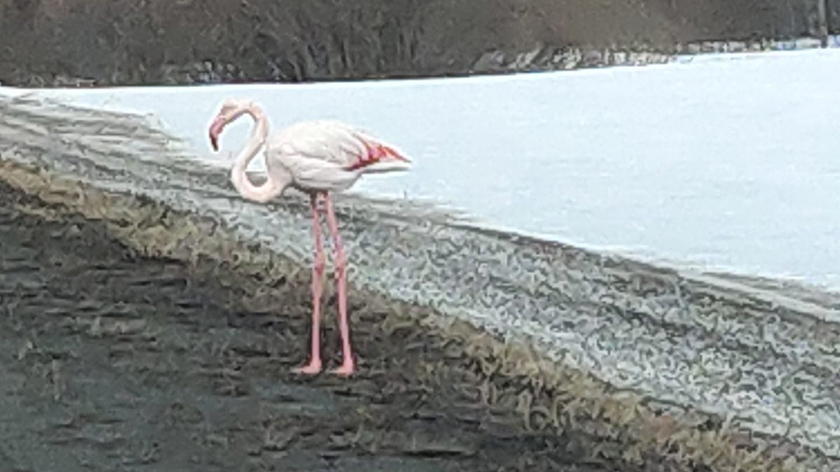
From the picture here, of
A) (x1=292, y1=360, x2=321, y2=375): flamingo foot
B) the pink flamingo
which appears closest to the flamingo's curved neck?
the pink flamingo

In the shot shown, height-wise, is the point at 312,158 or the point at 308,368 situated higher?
the point at 312,158

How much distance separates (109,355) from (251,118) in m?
0.23

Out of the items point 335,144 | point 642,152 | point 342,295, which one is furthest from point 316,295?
point 642,152

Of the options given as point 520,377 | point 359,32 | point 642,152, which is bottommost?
point 520,377

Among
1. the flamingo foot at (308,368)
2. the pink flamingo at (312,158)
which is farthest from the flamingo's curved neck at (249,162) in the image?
the flamingo foot at (308,368)

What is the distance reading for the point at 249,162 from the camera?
1032 millimetres

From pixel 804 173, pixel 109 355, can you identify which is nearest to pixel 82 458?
pixel 109 355

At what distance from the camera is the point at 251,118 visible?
103 cm

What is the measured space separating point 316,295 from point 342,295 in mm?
21

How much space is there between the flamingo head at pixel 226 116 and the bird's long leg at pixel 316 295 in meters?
0.09

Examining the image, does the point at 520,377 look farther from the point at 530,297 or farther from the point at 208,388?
the point at 208,388

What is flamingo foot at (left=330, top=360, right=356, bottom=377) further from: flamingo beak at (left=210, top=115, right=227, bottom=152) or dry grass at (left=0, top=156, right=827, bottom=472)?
flamingo beak at (left=210, top=115, right=227, bottom=152)

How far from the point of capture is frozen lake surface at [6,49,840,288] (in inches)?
39.9

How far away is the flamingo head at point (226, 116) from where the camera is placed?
1.03 m
